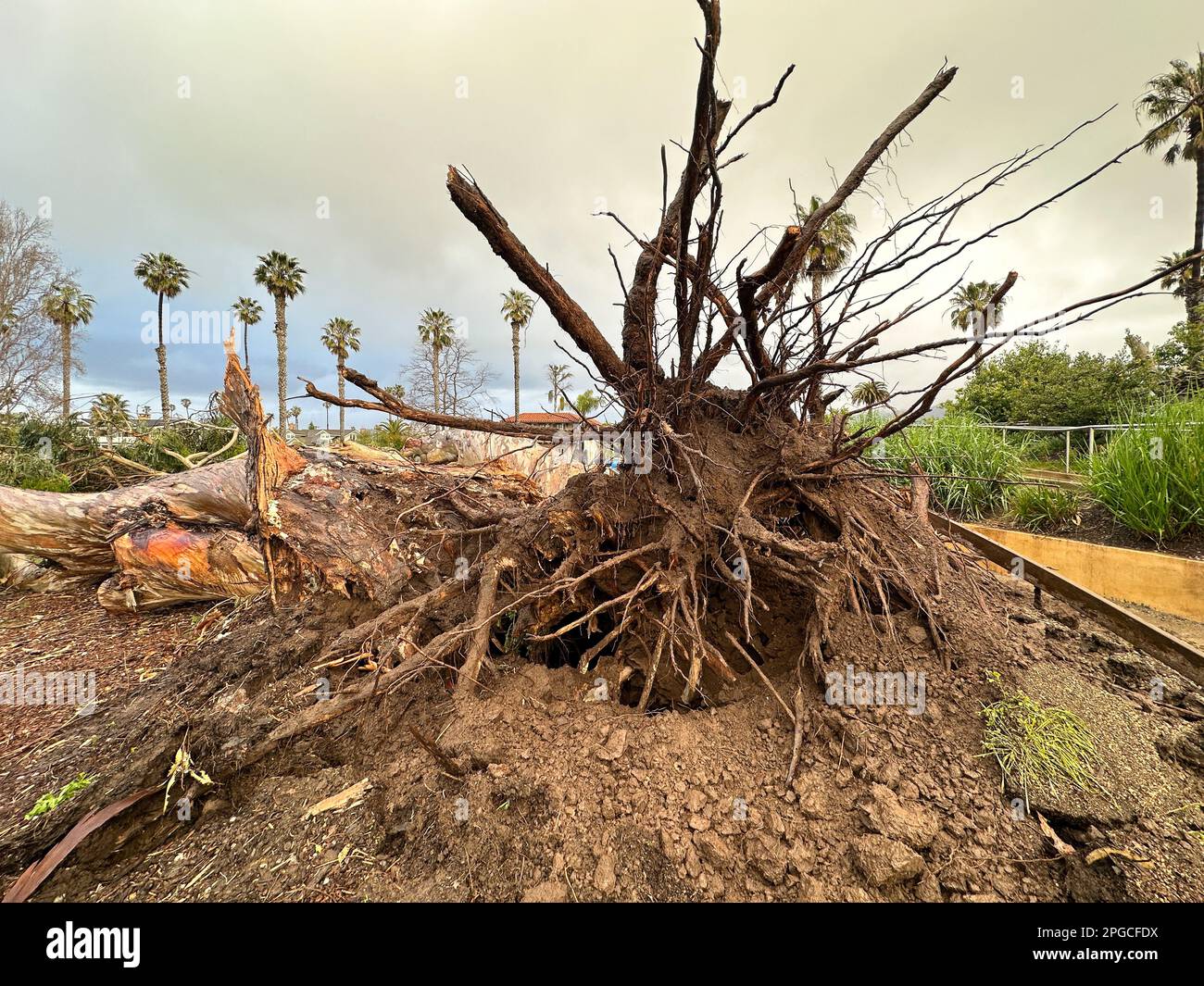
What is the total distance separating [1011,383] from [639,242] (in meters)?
22.1

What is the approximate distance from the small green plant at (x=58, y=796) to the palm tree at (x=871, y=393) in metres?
3.86

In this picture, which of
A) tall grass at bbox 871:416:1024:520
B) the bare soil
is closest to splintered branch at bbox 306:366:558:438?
tall grass at bbox 871:416:1024:520

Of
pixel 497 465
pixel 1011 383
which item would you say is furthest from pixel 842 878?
pixel 1011 383

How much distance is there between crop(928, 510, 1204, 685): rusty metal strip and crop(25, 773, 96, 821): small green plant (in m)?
4.70

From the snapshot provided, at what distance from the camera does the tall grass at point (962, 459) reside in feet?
21.6

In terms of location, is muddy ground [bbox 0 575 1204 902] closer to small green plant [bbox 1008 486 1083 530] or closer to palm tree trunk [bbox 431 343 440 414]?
palm tree trunk [bbox 431 343 440 414]

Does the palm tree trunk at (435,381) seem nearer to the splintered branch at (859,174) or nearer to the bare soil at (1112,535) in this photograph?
the splintered branch at (859,174)

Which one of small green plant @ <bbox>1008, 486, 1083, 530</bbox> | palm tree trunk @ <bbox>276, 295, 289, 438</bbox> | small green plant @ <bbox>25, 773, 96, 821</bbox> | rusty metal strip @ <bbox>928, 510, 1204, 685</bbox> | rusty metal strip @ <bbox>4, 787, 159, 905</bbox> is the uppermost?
palm tree trunk @ <bbox>276, 295, 289, 438</bbox>

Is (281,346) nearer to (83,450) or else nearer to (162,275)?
(162,275)

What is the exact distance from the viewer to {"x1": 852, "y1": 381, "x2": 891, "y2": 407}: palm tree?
2.03m

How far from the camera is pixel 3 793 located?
2.11 m

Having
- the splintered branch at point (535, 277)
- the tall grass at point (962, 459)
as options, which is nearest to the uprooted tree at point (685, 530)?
the splintered branch at point (535, 277)

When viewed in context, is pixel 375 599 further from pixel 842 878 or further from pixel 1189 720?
pixel 1189 720

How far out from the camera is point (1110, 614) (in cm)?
242
